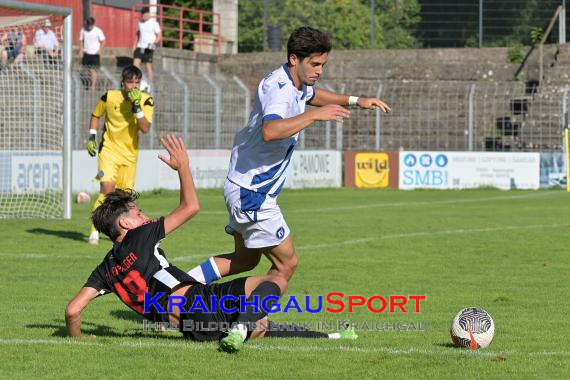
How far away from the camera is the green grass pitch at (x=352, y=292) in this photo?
23.3 ft

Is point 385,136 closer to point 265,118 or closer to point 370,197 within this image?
point 370,197

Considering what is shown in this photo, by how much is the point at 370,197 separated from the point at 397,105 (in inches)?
338

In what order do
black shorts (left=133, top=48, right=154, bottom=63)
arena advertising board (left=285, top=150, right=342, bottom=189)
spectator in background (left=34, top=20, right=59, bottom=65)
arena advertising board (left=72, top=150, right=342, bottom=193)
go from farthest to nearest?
black shorts (left=133, top=48, right=154, bottom=63), arena advertising board (left=285, top=150, right=342, bottom=189), arena advertising board (left=72, top=150, right=342, bottom=193), spectator in background (left=34, top=20, right=59, bottom=65)

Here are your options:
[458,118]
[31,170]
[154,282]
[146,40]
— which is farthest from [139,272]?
[458,118]

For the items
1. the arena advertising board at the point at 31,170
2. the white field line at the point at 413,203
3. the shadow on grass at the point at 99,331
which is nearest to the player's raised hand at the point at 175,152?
the shadow on grass at the point at 99,331

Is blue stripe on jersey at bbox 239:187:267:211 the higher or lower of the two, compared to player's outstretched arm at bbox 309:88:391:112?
lower

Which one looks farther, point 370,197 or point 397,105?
point 397,105

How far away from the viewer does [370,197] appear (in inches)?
1093

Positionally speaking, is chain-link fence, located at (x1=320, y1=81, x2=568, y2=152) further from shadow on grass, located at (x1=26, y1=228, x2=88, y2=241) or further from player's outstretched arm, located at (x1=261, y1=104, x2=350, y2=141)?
player's outstretched arm, located at (x1=261, y1=104, x2=350, y2=141)

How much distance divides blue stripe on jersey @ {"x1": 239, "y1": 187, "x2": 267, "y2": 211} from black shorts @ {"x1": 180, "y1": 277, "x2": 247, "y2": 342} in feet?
1.78

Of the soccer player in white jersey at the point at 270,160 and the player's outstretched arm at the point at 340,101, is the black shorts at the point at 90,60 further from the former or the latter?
the soccer player in white jersey at the point at 270,160

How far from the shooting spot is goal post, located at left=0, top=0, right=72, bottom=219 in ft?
59.9

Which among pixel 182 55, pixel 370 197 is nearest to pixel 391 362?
pixel 370 197

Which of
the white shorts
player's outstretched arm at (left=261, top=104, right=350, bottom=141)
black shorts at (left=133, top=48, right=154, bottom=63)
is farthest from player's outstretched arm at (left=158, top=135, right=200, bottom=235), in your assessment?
black shorts at (left=133, top=48, right=154, bottom=63)
